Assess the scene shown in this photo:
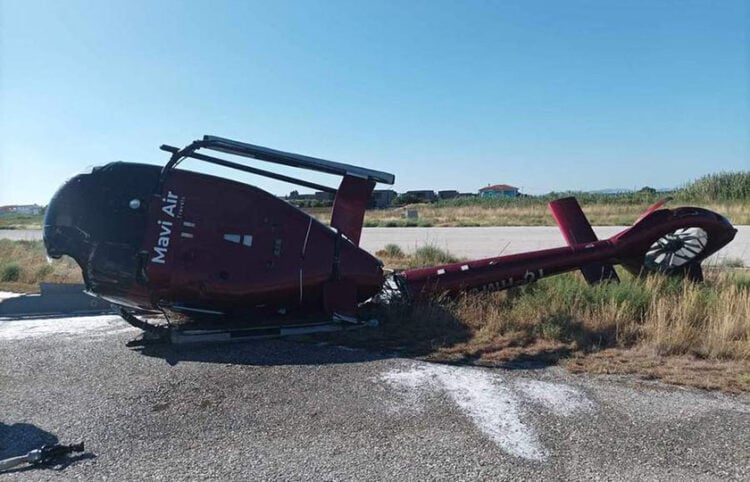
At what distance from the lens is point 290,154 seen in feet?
22.1

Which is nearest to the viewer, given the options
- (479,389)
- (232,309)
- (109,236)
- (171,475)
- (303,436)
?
(171,475)

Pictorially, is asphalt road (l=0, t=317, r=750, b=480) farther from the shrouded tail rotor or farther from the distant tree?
the distant tree

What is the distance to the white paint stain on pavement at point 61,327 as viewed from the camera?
23.3 feet

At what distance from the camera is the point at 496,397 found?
4.66 m

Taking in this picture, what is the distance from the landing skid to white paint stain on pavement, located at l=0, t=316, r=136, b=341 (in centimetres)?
88

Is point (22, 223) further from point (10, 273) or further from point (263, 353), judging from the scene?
point (263, 353)

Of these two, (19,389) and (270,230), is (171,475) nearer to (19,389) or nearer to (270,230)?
(19,389)

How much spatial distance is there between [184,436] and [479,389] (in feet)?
7.75

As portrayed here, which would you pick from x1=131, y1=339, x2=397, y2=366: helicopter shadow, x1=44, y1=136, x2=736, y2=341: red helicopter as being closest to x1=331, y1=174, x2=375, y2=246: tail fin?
x1=44, y1=136, x2=736, y2=341: red helicopter

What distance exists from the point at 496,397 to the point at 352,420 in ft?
3.99

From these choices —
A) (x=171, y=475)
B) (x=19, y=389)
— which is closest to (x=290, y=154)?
(x=19, y=389)

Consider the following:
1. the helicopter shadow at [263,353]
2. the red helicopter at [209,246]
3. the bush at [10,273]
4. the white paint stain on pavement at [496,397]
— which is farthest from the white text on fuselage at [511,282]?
the bush at [10,273]

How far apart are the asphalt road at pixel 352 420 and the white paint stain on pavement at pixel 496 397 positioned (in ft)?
0.05

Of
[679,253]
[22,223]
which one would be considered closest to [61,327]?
[679,253]
